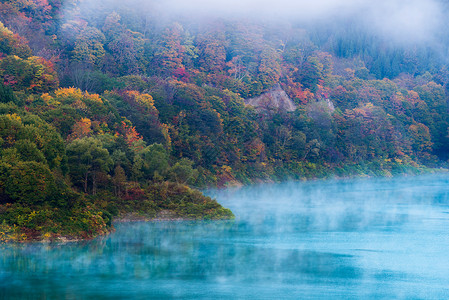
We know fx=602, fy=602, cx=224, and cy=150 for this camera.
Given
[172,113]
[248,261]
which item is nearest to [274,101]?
[172,113]

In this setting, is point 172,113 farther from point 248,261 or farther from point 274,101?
point 248,261

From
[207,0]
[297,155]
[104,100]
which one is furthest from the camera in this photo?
[207,0]

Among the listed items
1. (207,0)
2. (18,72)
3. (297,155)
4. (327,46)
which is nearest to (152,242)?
(18,72)

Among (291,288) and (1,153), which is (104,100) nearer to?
(1,153)

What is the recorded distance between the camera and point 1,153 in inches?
1172

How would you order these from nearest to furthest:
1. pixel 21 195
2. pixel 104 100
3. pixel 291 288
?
pixel 291 288 → pixel 21 195 → pixel 104 100

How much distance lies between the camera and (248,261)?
2841 centimetres

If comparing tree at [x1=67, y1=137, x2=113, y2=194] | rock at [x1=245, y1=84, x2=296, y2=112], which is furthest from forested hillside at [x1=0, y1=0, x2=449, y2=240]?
rock at [x1=245, y1=84, x2=296, y2=112]

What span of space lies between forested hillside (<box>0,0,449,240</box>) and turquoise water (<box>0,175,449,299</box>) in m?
2.36

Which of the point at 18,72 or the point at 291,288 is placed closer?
the point at 291,288

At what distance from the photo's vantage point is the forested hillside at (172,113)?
32344 mm

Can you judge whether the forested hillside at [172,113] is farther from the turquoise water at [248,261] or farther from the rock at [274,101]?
the turquoise water at [248,261]

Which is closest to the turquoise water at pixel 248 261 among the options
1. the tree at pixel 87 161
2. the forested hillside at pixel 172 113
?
the forested hillside at pixel 172 113

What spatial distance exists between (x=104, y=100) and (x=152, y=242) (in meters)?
22.7
